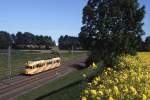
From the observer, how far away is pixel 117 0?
61.1 metres

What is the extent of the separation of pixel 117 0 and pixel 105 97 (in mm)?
52277

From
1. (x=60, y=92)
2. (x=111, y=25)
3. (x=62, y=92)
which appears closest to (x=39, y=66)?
(x=111, y=25)

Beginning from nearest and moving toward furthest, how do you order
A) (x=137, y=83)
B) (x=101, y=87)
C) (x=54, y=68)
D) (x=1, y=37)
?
(x=101, y=87), (x=137, y=83), (x=54, y=68), (x=1, y=37)

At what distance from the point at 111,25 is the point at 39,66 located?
15.9 m

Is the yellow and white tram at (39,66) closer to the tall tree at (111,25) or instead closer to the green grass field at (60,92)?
the tall tree at (111,25)

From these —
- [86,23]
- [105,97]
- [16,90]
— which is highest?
[86,23]

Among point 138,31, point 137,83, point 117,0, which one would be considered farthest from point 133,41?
point 137,83

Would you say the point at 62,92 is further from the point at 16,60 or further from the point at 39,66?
the point at 16,60

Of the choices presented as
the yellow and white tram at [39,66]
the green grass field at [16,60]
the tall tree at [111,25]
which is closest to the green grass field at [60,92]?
the tall tree at [111,25]

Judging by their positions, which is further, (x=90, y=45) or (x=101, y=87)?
(x=90, y=45)

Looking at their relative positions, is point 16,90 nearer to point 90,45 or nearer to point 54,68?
point 90,45

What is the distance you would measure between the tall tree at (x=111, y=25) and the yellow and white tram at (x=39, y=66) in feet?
31.7

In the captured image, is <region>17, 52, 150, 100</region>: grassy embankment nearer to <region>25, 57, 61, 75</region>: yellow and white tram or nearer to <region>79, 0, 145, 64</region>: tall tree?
<region>79, 0, 145, 64</region>: tall tree

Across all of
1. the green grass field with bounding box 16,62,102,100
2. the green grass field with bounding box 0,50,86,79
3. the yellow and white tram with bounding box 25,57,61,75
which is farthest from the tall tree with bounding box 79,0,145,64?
the green grass field with bounding box 16,62,102,100
